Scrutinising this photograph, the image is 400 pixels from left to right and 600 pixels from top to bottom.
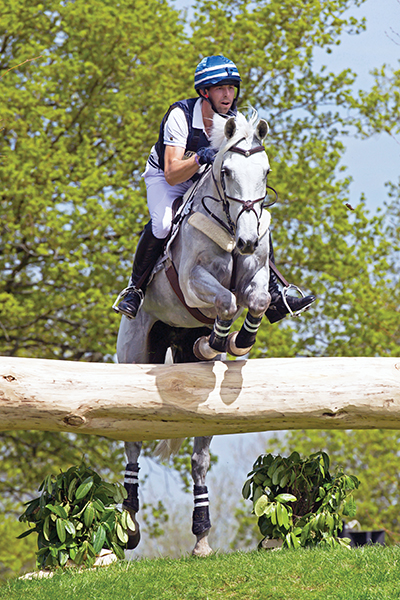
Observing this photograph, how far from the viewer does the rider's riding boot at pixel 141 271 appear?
203 inches

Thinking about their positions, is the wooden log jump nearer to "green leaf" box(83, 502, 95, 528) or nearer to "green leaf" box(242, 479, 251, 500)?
"green leaf" box(83, 502, 95, 528)

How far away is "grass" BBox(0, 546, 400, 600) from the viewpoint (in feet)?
12.6

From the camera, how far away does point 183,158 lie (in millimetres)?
4883

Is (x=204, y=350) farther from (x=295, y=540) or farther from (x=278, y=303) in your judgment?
(x=295, y=540)

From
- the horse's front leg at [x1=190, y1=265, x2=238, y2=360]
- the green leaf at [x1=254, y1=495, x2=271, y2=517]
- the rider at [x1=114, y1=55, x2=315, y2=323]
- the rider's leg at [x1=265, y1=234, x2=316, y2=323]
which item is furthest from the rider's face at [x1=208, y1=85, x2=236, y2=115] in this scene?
the green leaf at [x1=254, y1=495, x2=271, y2=517]

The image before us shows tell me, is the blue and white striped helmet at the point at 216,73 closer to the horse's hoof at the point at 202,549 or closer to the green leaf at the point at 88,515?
the green leaf at the point at 88,515

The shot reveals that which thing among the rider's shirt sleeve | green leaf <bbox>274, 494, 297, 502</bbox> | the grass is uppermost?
the rider's shirt sleeve

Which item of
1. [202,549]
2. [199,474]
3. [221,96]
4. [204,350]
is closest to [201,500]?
[199,474]

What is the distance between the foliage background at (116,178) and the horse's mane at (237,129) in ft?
16.5

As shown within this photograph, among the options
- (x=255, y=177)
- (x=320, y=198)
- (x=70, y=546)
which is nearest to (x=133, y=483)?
(x=70, y=546)

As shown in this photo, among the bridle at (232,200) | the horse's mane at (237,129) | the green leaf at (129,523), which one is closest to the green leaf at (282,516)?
the green leaf at (129,523)

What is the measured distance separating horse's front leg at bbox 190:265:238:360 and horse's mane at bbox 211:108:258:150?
81cm

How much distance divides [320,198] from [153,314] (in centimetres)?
577

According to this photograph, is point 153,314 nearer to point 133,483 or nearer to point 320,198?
point 133,483
